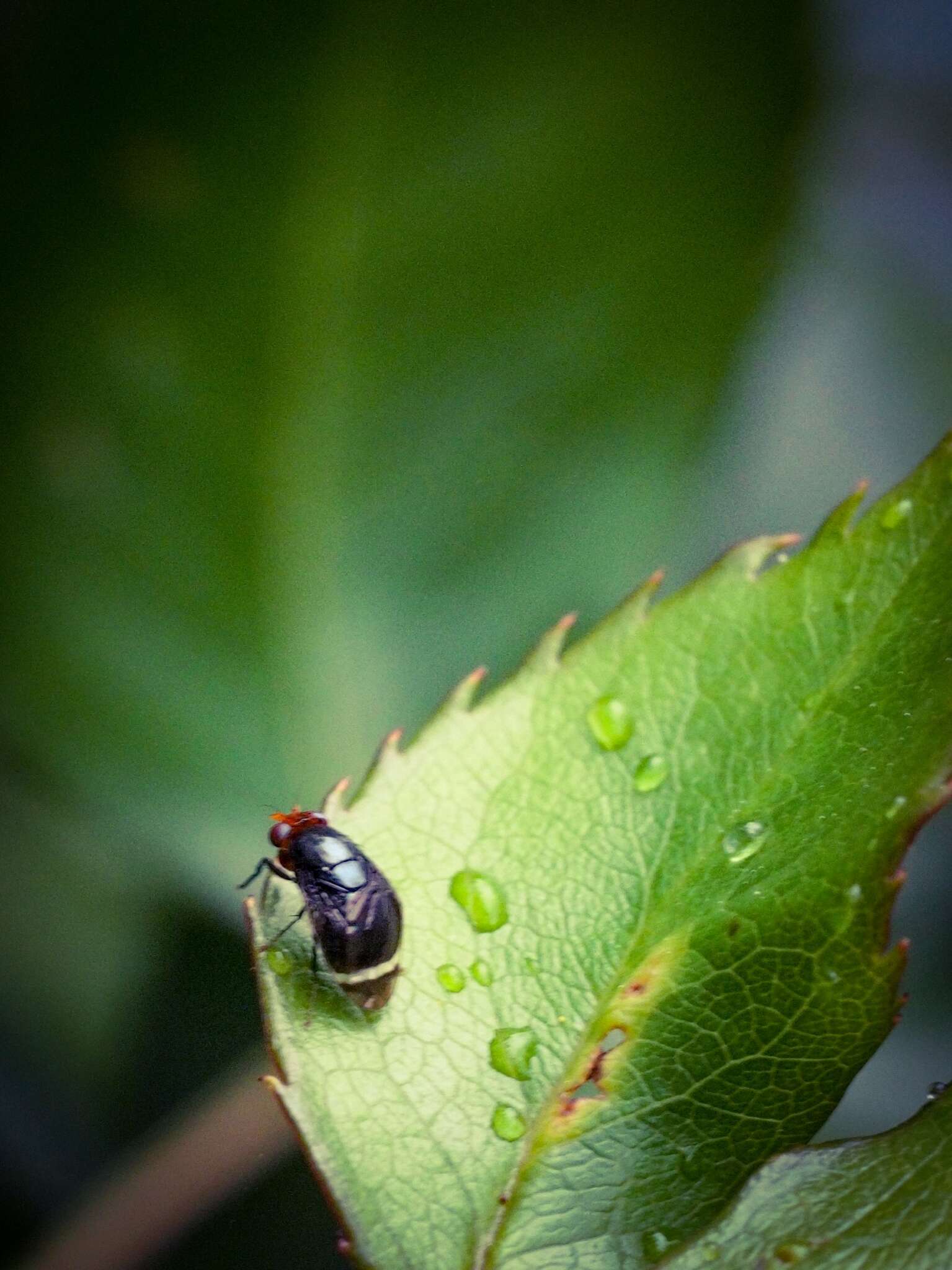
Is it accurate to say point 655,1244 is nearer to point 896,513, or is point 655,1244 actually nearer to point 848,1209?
point 848,1209

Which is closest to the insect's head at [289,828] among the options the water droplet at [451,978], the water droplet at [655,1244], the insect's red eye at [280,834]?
the insect's red eye at [280,834]

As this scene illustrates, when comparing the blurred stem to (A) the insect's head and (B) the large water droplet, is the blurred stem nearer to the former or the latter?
(A) the insect's head

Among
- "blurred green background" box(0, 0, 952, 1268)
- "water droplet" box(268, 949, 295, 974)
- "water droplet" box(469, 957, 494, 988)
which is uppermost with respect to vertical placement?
"blurred green background" box(0, 0, 952, 1268)

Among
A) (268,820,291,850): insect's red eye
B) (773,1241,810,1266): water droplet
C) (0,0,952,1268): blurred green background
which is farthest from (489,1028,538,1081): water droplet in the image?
(0,0,952,1268): blurred green background

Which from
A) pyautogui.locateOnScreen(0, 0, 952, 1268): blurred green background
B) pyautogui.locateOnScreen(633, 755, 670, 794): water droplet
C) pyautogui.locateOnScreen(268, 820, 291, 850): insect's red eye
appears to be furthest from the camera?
pyautogui.locateOnScreen(0, 0, 952, 1268): blurred green background

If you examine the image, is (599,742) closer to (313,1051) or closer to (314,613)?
(313,1051)

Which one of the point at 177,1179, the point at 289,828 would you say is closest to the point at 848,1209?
the point at 289,828
